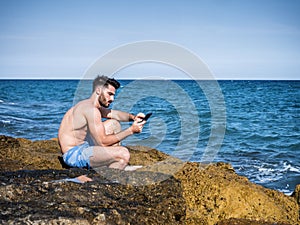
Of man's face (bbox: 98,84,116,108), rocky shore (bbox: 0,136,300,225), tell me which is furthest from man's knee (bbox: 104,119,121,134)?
rocky shore (bbox: 0,136,300,225)

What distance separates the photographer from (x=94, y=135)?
5.03 m

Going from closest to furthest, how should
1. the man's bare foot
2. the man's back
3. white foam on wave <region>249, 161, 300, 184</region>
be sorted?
1. the man's bare foot
2. the man's back
3. white foam on wave <region>249, 161, 300, 184</region>

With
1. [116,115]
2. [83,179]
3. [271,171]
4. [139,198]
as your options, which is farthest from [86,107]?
[271,171]

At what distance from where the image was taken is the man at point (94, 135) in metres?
4.95

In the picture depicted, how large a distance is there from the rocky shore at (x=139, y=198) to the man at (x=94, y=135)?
1.63ft

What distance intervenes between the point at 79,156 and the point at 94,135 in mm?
376

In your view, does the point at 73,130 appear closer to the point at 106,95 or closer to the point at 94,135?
the point at 94,135

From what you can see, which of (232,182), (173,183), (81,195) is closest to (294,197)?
(232,182)

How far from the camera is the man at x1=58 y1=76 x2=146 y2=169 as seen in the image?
495 cm

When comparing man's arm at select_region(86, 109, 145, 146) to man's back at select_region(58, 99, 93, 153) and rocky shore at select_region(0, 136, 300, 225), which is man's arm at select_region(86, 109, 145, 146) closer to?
man's back at select_region(58, 99, 93, 153)

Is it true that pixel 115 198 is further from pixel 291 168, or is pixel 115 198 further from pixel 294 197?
pixel 291 168

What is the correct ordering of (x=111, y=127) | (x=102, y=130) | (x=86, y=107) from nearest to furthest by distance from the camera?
(x=102, y=130) < (x=86, y=107) < (x=111, y=127)

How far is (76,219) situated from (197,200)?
5.81 feet

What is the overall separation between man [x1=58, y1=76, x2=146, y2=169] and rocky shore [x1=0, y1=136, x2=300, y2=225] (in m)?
0.50
